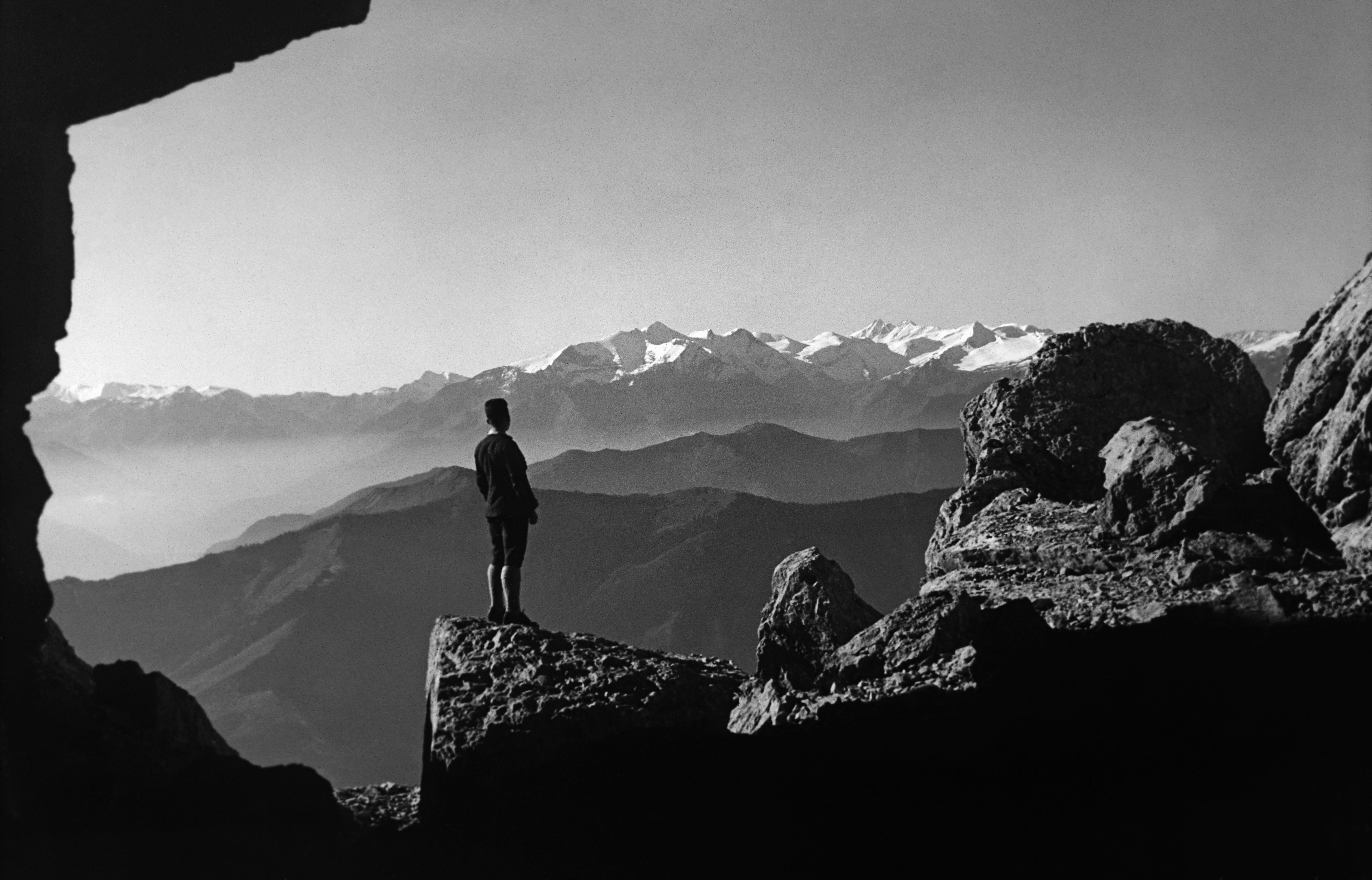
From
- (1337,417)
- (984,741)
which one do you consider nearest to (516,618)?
(984,741)

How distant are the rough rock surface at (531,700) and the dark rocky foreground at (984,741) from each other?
0.02m

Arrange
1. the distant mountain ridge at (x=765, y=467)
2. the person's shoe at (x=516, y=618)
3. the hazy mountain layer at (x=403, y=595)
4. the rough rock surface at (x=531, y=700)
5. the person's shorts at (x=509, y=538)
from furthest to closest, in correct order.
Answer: the distant mountain ridge at (x=765, y=467), the hazy mountain layer at (x=403, y=595), the person's shorts at (x=509, y=538), the person's shoe at (x=516, y=618), the rough rock surface at (x=531, y=700)

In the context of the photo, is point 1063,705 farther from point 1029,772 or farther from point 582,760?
point 582,760

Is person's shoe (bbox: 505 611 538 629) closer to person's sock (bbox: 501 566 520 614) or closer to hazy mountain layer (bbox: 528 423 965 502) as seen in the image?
person's sock (bbox: 501 566 520 614)

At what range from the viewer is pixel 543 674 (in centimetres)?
734

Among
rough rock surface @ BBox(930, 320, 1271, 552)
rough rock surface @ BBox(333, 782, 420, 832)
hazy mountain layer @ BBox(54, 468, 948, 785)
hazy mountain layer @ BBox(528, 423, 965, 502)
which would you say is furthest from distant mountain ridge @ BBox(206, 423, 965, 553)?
rough rock surface @ BBox(333, 782, 420, 832)

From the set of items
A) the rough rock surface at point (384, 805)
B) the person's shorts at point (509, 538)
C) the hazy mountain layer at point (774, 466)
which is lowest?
the rough rock surface at point (384, 805)

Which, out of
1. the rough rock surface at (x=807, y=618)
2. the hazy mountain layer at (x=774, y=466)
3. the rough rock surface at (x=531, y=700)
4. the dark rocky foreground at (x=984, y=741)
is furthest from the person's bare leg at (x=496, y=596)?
the hazy mountain layer at (x=774, y=466)

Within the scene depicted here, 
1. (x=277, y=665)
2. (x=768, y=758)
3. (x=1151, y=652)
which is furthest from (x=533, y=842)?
(x=277, y=665)

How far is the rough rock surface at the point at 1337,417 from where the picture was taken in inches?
320

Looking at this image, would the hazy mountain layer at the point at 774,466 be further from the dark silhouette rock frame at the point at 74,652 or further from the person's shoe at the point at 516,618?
the dark silhouette rock frame at the point at 74,652

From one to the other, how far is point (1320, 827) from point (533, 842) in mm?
6004

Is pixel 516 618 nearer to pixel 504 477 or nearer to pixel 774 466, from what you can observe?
pixel 504 477

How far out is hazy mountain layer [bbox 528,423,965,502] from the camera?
138 meters
